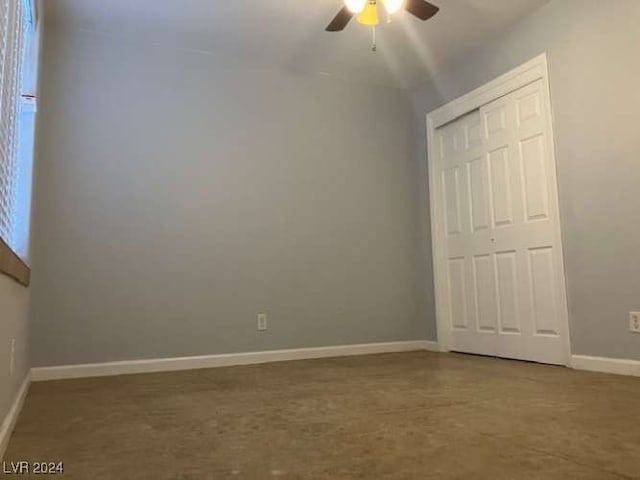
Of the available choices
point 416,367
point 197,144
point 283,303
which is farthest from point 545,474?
point 197,144

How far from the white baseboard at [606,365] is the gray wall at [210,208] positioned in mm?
1592

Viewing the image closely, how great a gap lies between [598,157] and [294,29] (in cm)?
226

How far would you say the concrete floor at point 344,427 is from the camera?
4.71 ft

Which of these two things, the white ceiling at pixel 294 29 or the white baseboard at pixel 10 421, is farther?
the white ceiling at pixel 294 29

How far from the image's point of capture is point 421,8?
2961 millimetres

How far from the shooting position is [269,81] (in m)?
4.34

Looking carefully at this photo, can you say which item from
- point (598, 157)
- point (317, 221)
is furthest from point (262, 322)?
point (598, 157)

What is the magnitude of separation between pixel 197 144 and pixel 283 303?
1.44 m

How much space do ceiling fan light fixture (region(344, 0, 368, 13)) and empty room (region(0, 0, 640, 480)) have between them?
0.04 feet

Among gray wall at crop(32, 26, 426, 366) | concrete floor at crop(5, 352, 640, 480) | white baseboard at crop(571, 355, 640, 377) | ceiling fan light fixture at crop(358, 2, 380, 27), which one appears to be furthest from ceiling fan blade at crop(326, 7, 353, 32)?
white baseboard at crop(571, 355, 640, 377)

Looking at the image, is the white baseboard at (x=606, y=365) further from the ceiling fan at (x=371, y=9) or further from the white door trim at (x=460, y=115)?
the ceiling fan at (x=371, y=9)

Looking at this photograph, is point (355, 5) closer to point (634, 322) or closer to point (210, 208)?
point (210, 208)

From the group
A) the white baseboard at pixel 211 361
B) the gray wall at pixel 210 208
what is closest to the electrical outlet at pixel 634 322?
the white baseboard at pixel 211 361

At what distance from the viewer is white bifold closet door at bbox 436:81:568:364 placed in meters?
3.49
